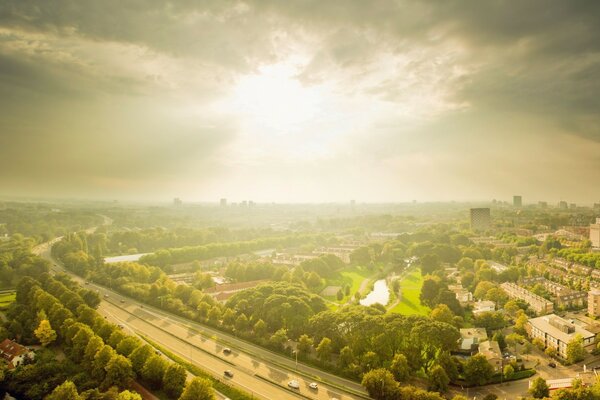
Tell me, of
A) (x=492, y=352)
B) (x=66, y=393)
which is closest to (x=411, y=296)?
(x=492, y=352)

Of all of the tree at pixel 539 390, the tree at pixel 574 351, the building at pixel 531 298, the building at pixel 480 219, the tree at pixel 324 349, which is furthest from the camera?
the building at pixel 480 219

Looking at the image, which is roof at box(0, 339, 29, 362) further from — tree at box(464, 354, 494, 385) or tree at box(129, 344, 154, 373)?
tree at box(464, 354, 494, 385)

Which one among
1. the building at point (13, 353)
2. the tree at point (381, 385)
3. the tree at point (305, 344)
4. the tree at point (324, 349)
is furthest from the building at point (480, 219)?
the building at point (13, 353)

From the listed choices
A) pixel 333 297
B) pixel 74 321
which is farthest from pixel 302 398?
pixel 333 297

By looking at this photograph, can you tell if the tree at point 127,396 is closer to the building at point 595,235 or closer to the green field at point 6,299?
the green field at point 6,299

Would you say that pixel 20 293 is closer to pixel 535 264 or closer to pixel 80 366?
pixel 80 366
